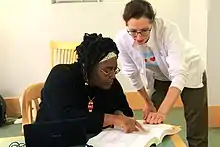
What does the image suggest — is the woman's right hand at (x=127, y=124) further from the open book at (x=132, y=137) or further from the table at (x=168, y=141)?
the table at (x=168, y=141)

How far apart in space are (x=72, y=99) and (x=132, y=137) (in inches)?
12.1

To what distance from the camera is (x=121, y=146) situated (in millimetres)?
1515

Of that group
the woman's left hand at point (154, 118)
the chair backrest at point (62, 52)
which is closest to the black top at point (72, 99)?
the woman's left hand at point (154, 118)

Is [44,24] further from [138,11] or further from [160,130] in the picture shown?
[160,130]

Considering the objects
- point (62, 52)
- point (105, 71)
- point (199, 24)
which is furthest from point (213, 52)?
point (105, 71)

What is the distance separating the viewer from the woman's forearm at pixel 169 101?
1913mm

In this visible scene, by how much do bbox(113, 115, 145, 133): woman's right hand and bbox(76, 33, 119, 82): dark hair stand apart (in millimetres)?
225

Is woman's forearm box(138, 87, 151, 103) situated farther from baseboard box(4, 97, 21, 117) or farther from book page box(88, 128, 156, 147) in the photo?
baseboard box(4, 97, 21, 117)

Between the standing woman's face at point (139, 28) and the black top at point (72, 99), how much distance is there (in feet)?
0.93

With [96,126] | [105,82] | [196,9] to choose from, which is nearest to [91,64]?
[105,82]

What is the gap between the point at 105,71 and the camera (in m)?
1.76

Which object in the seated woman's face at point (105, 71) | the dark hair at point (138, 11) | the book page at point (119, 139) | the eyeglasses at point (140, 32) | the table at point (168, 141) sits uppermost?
the dark hair at point (138, 11)

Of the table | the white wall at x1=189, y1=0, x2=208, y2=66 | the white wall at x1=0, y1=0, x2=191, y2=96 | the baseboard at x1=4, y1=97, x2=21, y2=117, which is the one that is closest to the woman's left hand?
the table

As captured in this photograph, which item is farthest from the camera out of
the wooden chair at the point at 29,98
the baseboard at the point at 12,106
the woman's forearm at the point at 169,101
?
the baseboard at the point at 12,106
